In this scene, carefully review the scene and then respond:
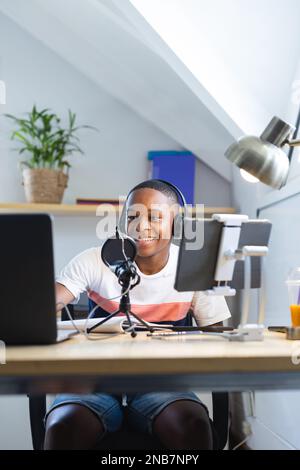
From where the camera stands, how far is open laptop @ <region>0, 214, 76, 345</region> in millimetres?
1062

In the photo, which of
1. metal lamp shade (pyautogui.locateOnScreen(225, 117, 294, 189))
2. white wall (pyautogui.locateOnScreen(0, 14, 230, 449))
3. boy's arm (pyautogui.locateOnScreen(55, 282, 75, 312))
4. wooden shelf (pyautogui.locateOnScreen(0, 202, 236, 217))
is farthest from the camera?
white wall (pyautogui.locateOnScreen(0, 14, 230, 449))

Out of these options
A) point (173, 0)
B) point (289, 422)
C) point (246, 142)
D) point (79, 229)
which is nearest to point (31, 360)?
point (246, 142)

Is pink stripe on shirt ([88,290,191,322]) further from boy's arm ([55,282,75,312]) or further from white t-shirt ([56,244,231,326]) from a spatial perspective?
boy's arm ([55,282,75,312])

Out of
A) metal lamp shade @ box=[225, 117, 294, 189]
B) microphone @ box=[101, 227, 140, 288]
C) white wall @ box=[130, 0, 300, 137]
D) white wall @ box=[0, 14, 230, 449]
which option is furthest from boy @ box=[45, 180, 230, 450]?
white wall @ box=[0, 14, 230, 449]

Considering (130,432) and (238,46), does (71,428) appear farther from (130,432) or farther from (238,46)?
(238,46)

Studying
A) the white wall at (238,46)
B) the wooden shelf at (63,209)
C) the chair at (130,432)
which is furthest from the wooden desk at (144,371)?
the wooden shelf at (63,209)

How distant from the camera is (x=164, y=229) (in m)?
1.88

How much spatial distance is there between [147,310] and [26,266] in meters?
0.74

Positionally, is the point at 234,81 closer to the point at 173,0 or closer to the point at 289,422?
the point at 173,0

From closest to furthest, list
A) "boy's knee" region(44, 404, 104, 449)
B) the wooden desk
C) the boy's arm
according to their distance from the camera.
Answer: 1. the wooden desk
2. "boy's knee" region(44, 404, 104, 449)
3. the boy's arm

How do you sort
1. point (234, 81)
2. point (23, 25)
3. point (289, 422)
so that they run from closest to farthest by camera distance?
point (289, 422) → point (234, 81) → point (23, 25)

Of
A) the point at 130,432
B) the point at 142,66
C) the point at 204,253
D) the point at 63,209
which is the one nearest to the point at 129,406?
the point at 130,432

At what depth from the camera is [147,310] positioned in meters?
1.74
